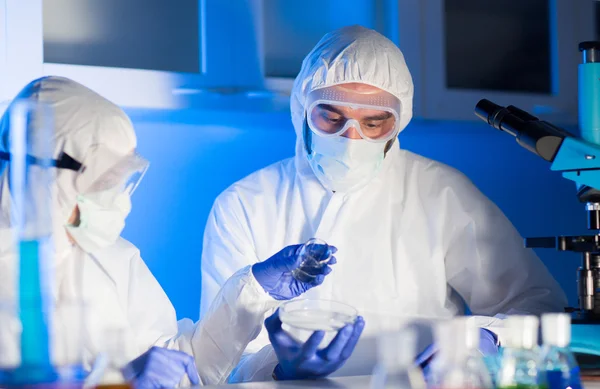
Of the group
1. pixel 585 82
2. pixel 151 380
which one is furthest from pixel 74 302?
pixel 585 82

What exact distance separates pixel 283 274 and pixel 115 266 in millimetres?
415

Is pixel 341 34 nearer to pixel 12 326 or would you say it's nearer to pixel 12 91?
pixel 12 91

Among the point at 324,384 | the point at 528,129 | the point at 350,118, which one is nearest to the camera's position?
the point at 324,384

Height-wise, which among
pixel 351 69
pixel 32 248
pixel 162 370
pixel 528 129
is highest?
pixel 351 69

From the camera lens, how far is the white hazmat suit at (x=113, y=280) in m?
1.84

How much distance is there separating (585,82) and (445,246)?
2.64 ft

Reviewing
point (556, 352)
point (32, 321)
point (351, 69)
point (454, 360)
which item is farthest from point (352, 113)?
point (32, 321)

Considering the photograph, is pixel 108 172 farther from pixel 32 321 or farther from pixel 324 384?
pixel 32 321

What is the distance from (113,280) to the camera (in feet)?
6.93

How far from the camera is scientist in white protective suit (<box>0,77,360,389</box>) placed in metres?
1.84

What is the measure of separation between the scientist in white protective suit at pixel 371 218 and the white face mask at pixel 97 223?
0.55 metres

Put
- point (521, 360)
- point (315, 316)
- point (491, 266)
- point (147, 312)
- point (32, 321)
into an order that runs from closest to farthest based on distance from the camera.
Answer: point (32, 321) < point (521, 360) < point (315, 316) < point (147, 312) < point (491, 266)

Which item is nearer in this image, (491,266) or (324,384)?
(324,384)

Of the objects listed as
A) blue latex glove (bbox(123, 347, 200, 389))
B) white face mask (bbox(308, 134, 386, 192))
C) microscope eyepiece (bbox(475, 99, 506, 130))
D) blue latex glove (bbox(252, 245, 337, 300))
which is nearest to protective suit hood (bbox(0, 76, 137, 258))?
blue latex glove (bbox(123, 347, 200, 389))
